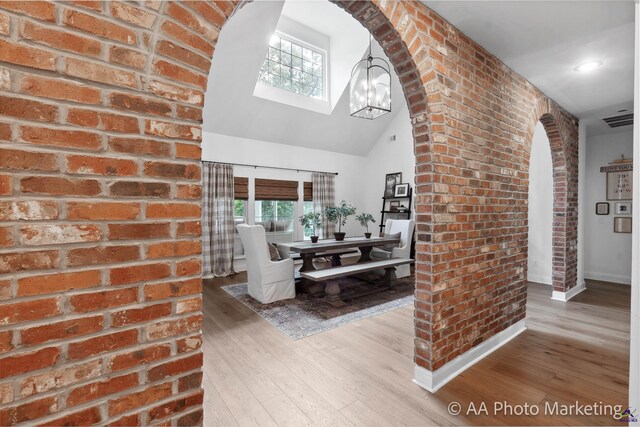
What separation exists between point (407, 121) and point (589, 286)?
4333mm

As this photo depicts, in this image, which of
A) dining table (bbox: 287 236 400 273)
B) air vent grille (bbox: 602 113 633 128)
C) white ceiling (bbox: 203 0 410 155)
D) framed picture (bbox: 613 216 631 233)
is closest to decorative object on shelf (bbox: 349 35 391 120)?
white ceiling (bbox: 203 0 410 155)

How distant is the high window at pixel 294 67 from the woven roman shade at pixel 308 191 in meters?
1.81

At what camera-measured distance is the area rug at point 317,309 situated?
2.97 m

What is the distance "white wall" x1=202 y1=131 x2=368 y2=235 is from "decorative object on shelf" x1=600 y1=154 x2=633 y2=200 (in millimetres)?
4525

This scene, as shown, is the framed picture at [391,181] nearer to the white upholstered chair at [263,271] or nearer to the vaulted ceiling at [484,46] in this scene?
the vaulted ceiling at [484,46]

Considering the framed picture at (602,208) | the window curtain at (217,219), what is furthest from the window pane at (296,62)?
the framed picture at (602,208)

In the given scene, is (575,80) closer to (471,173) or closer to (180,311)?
(471,173)

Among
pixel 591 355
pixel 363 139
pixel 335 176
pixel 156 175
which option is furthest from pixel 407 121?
pixel 156 175

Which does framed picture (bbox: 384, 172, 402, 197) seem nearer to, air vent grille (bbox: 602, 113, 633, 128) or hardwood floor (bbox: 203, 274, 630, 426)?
Answer: air vent grille (bbox: 602, 113, 633, 128)

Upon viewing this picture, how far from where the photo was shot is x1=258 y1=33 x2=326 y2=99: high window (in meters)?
5.32

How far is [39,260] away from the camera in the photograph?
763mm

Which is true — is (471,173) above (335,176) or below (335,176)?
below

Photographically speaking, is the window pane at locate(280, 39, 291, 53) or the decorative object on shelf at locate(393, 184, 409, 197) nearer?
the window pane at locate(280, 39, 291, 53)

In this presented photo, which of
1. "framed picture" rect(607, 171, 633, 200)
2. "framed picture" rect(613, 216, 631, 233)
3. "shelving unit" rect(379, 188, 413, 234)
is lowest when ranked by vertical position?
"framed picture" rect(613, 216, 631, 233)
